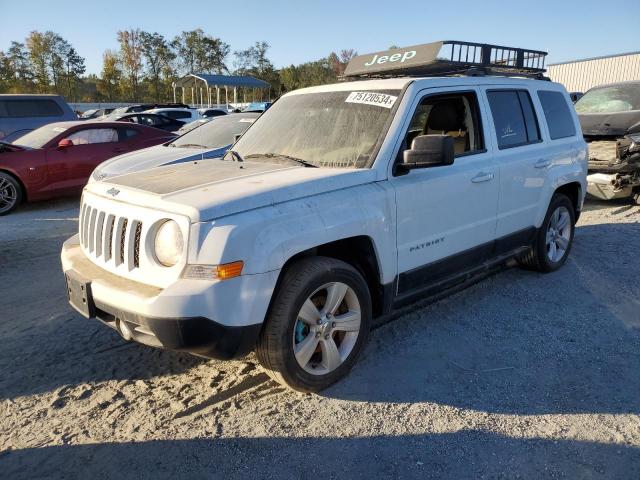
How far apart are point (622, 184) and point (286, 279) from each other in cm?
751

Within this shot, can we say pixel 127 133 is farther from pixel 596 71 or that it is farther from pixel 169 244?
pixel 596 71

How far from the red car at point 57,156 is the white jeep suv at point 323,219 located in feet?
20.3

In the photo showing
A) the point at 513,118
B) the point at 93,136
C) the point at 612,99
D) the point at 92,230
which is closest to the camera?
the point at 92,230

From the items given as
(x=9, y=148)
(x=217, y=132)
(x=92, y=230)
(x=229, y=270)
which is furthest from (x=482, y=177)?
(x=9, y=148)

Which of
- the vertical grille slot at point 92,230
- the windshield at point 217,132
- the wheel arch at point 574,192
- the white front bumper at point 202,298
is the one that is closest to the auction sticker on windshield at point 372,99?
the white front bumper at point 202,298

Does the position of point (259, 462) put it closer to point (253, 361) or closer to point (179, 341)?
point (179, 341)

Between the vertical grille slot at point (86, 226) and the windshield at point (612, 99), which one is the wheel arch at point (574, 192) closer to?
the vertical grille slot at point (86, 226)

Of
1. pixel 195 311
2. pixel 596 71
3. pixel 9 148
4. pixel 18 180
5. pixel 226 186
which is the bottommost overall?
pixel 18 180

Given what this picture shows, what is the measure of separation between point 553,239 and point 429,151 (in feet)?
9.09

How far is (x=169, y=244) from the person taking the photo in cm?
274

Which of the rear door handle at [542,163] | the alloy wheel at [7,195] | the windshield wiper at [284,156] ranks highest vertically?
the windshield wiper at [284,156]

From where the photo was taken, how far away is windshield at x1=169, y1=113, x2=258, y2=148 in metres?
8.02

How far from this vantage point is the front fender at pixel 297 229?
2.62 metres

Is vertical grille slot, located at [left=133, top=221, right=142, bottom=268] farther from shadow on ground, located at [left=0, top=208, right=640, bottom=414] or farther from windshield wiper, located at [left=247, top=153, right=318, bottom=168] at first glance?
windshield wiper, located at [left=247, top=153, right=318, bottom=168]
